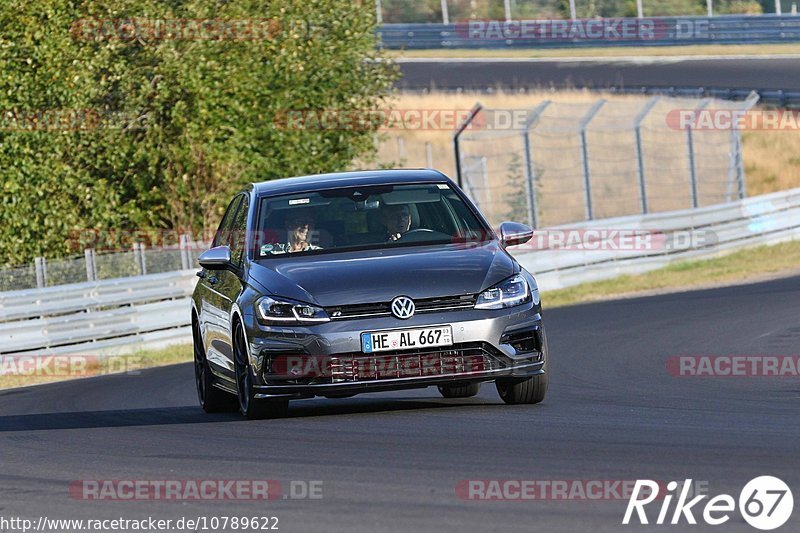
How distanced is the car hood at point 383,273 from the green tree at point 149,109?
13758 mm

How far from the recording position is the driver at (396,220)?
1059cm

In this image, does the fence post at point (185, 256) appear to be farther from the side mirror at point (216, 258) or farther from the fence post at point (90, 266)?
the side mirror at point (216, 258)

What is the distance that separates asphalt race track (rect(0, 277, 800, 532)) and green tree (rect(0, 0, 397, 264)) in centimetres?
949

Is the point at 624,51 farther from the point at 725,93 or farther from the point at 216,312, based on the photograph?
the point at 216,312

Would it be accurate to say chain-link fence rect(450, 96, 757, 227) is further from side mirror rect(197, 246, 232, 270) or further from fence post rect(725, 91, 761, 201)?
side mirror rect(197, 246, 232, 270)

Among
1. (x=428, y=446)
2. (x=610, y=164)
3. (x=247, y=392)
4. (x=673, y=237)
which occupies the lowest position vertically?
(x=610, y=164)

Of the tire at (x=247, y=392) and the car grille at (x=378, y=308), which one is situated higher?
the car grille at (x=378, y=308)

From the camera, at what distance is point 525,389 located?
33.8ft

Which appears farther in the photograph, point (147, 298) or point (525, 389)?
point (147, 298)

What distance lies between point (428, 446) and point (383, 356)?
124 cm

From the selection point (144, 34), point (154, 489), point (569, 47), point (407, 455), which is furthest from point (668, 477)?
point (569, 47)

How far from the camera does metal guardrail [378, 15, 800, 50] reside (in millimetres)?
47969

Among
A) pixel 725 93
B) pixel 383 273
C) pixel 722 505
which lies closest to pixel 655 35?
pixel 725 93

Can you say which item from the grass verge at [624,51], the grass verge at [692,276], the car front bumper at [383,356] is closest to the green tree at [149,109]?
the grass verge at [692,276]
